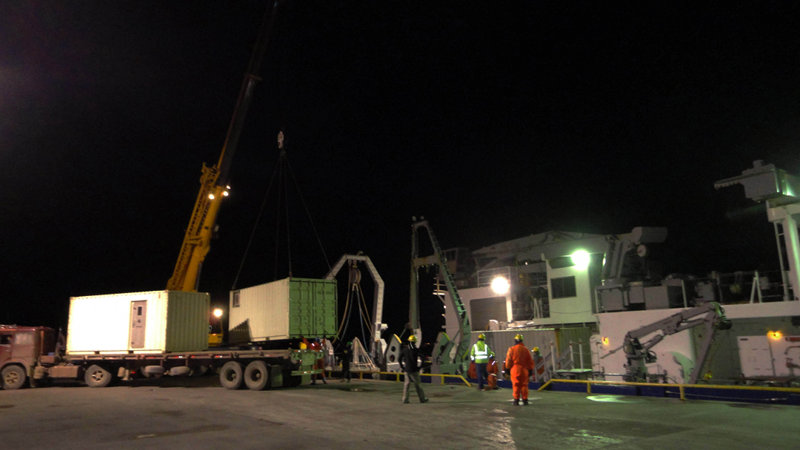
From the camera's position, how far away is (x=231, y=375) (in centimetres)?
1775

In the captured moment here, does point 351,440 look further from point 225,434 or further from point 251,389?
point 251,389

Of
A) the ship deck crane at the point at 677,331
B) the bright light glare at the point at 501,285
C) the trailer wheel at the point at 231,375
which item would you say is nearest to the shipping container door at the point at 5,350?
the trailer wheel at the point at 231,375

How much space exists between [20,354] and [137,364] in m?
4.90

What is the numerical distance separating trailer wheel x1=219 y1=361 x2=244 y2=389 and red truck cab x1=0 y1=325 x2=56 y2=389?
24.2 ft

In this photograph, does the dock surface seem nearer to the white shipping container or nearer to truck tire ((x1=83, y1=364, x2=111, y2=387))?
the white shipping container

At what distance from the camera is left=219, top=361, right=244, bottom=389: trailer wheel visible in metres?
17.5

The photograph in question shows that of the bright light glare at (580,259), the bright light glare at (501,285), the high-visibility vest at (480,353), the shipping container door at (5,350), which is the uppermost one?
the bright light glare at (580,259)

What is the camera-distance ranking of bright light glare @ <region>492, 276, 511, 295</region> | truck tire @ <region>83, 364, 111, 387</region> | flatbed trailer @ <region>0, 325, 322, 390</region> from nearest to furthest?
1. flatbed trailer @ <region>0, 325, 322, 390</region>
2. truck tire @ <region>83, 364, 111, 387</region>
3. bright light glare @ <region>492, 276, 511, 295</region>

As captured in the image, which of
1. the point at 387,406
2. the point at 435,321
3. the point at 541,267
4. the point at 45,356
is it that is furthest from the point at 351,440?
the point at 435,321

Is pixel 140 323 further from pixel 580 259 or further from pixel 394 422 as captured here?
pixel 580 259

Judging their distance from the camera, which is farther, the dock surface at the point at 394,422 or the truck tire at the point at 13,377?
the truck tire at the point at 13,377

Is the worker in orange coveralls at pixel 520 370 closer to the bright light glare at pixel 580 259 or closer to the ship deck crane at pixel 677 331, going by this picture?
the ship deck crane at pixel 677 331

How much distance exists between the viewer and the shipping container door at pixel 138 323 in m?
19.0

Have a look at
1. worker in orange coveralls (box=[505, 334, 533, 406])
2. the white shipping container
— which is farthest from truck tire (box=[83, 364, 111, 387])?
worker in orange coveralls (box=[505, 334, 533, 406])
